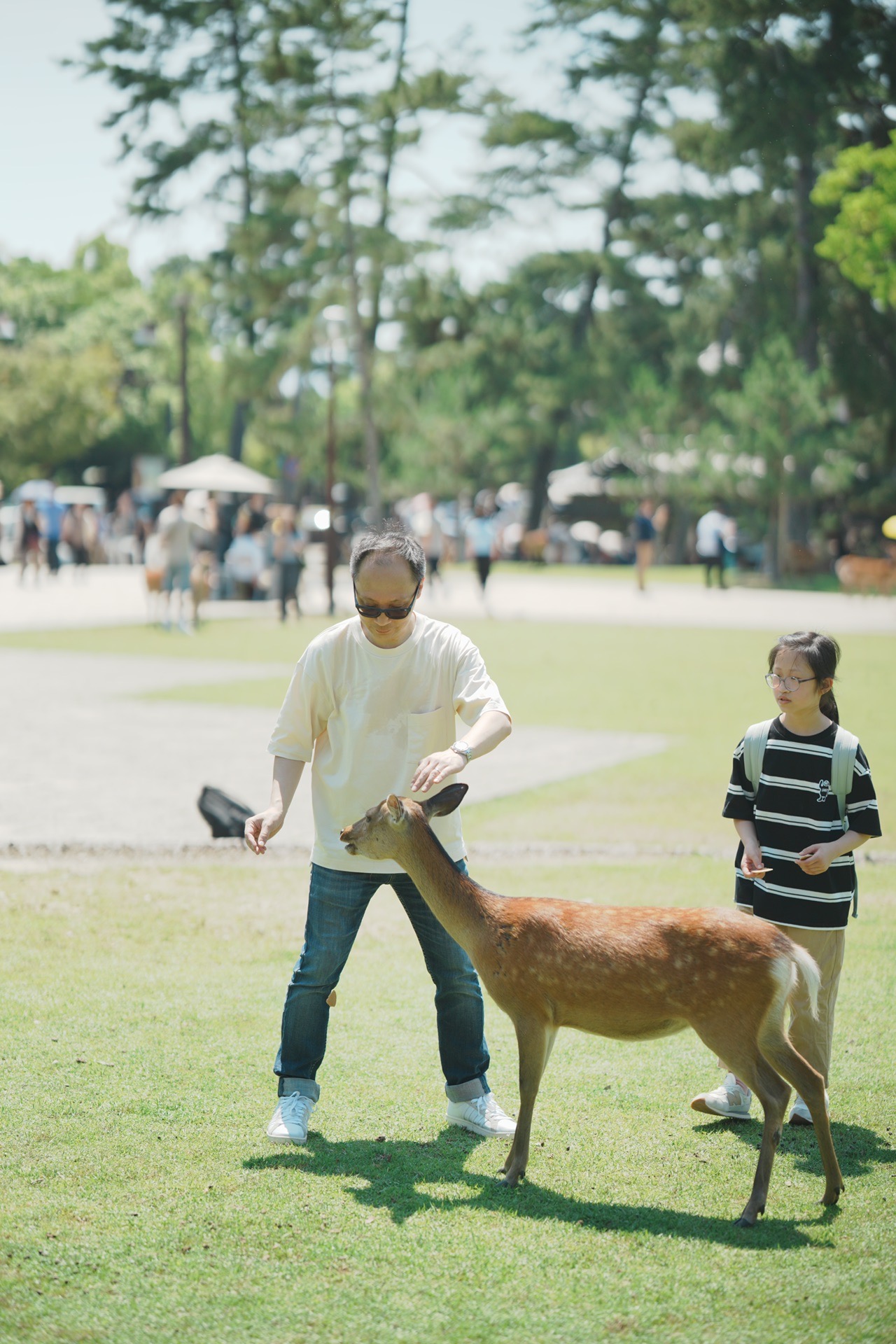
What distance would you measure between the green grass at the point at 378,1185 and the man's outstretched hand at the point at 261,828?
0.92 m

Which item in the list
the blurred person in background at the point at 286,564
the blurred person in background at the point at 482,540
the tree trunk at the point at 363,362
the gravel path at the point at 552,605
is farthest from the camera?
the tree trunk at the point at 363,362

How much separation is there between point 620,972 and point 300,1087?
1150mm

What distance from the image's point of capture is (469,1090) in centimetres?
444

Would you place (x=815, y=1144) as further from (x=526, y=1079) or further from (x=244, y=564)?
(x=244, y=564)

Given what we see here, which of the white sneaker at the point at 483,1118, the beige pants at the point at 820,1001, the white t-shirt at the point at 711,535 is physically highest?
the white t-shirt at the point at 711,535

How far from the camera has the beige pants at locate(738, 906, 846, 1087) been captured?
164 inches

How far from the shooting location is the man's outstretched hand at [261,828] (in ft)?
13.9

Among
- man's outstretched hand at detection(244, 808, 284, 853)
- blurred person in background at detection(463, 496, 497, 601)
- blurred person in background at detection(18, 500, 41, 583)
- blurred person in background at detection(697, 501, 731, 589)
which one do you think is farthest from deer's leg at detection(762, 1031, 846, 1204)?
blurred person in background at detection(18, 500, 41, 583)

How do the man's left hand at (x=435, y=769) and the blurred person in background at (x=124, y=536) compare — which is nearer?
the man's left hand at (x=435, y=769)

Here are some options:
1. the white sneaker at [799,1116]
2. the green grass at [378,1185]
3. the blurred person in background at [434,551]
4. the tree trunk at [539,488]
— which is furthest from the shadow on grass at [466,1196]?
the tree trunk at [539,488]

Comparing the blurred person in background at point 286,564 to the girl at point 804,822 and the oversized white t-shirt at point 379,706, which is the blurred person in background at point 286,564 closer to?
the oversized white t-shirt at point 379,706

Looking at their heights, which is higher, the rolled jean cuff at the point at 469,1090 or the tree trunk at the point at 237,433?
the tree trunk at the point at 237,433

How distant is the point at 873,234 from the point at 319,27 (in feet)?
67.4

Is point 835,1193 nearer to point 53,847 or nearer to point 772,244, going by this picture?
point 53,847
